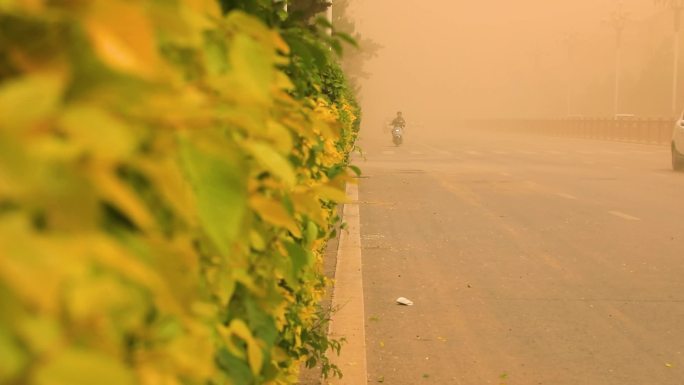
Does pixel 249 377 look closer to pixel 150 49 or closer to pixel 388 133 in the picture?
pixel 150 49

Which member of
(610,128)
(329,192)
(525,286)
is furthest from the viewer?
(610,128)

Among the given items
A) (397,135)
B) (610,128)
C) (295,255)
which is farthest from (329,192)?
(610,128)

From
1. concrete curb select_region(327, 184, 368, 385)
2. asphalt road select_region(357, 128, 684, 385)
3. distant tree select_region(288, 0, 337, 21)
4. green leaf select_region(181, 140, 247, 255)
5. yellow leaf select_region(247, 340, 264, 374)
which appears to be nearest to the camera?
green leaf select_region(181, 140, 247, 255)

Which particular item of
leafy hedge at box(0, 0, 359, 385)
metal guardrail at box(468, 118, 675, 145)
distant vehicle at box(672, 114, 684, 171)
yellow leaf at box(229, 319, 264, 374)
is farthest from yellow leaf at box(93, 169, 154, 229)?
metal guardrail at box(468, 118, 675, 145)

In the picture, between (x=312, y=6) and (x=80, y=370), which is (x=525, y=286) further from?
(x=80, y=370)

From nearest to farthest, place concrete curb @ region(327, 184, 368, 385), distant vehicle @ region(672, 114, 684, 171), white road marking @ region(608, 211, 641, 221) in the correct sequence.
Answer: concrete curb @ region(327, 184, 368, 385), white road marking @ region(608, 211, 641, 221), distant vehicle @ region(672, 114, 684, 171)

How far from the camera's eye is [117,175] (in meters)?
1.17

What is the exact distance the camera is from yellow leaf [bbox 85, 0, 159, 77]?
39.3 inches

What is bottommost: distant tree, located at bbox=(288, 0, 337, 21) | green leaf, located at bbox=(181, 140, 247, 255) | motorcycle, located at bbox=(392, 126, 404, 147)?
motorcycle, located at bbox=(392, 126, 404, 147)

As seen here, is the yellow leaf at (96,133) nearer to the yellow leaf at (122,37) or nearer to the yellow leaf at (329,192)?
the yellow leaf at (122,37)

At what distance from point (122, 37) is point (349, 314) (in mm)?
6542

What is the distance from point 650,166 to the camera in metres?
27.6

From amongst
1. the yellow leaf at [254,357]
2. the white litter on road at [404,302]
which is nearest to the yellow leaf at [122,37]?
the yellow leaf at [254,357]

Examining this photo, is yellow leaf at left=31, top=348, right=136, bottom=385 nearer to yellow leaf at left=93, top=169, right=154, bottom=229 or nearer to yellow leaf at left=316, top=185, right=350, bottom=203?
yellow leaf at left=93, top=169, right=154, bottom=229
